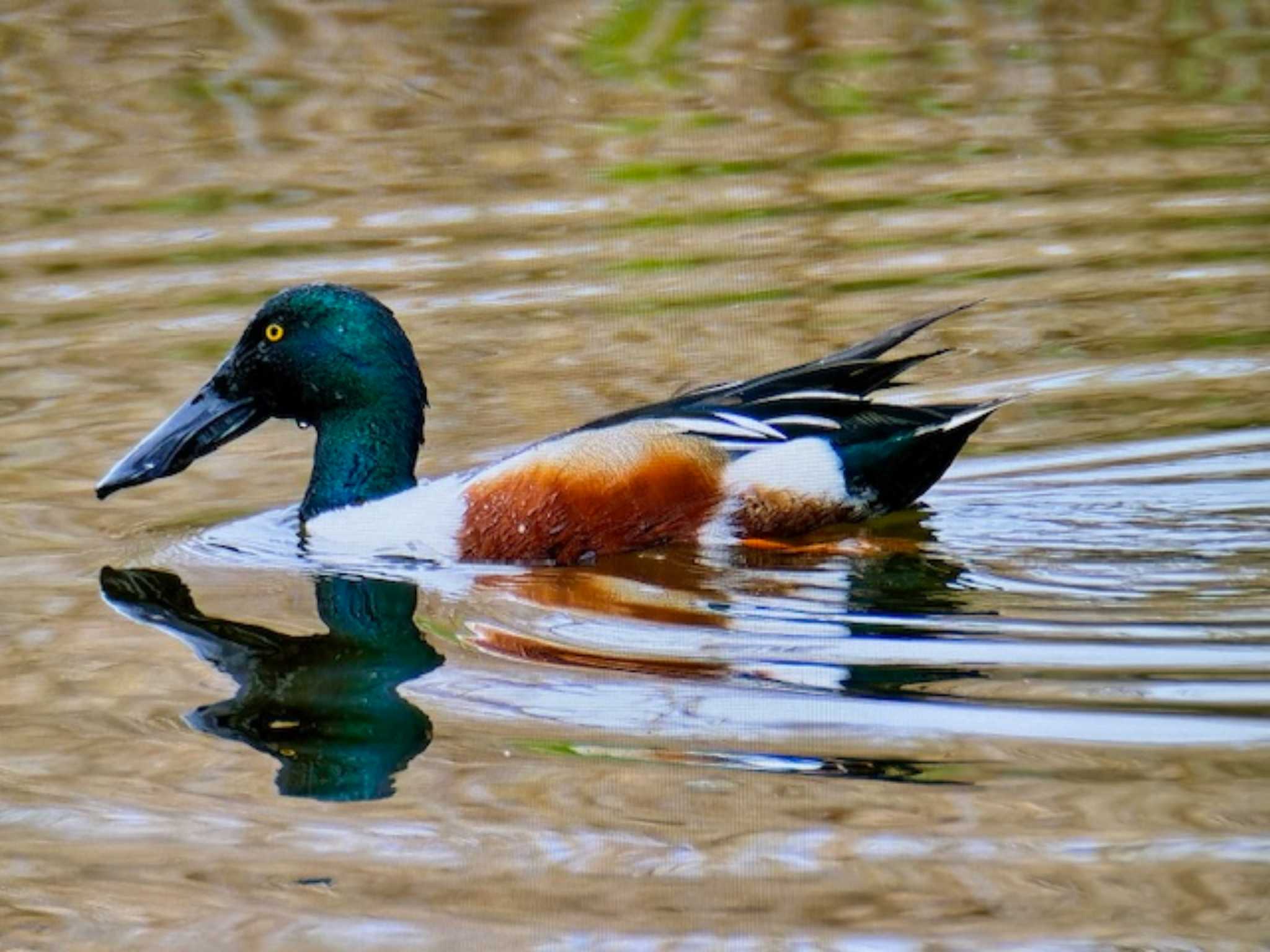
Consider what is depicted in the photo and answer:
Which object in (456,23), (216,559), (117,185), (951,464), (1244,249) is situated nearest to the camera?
(216,559)

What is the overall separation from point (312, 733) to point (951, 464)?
271 cm

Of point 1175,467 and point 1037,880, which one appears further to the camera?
point 1175,467

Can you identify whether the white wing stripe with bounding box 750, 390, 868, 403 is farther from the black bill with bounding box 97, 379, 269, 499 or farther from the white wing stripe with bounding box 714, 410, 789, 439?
the black bill with bounding box 97, 379, 269, 499

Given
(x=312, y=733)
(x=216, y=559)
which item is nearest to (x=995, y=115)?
(x=216, y=559)

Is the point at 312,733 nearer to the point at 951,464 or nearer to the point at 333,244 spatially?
the point at 951,464

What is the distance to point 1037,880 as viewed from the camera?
172 inches

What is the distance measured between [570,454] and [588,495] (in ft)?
0.42

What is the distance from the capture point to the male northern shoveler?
684cm

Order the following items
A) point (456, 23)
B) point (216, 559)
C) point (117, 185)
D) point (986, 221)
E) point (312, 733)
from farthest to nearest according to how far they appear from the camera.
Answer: point (456, 23), point (117, 185), point (986, 221), point (216, 559), point (312, 733)

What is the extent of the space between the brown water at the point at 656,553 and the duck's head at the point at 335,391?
24 cm

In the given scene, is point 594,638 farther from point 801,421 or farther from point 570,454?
point 801,421

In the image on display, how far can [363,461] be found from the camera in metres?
7.16

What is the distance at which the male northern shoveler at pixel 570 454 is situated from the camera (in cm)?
684

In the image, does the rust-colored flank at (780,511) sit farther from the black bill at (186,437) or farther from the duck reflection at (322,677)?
the black bill at (186,437)
